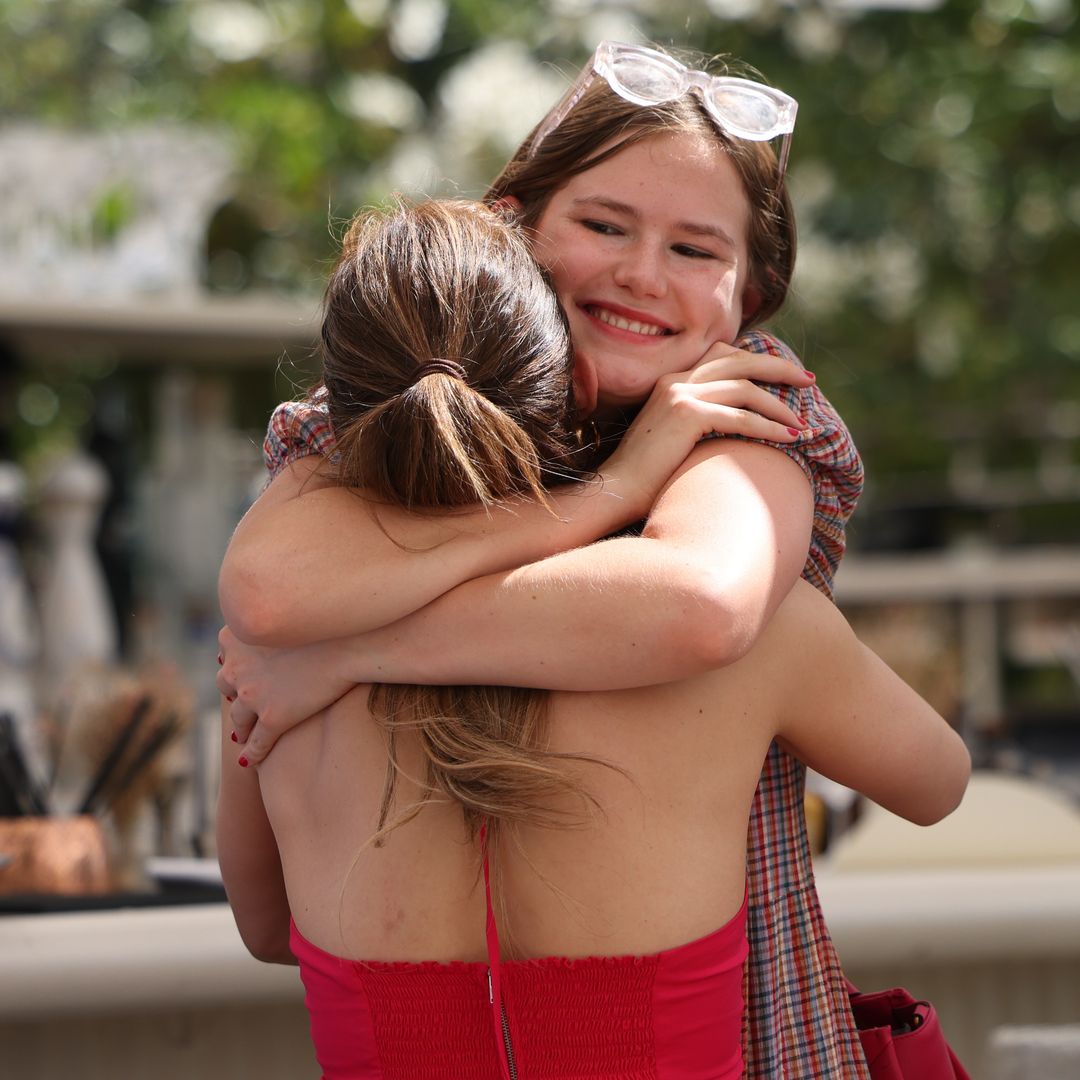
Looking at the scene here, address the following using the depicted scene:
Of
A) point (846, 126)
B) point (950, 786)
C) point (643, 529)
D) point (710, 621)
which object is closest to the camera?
point (710, 621)

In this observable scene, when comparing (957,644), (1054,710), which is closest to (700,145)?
(1054,710)

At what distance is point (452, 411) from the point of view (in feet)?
3.03

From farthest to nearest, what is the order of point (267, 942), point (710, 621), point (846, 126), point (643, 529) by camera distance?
point (846, 126) < point (267, 942) < point (643, 529) < point (710, 621)

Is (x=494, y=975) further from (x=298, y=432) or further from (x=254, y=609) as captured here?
(x=298, y=432)

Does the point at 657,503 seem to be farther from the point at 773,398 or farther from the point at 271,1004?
the point at 271,1004

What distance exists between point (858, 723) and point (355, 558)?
392mm

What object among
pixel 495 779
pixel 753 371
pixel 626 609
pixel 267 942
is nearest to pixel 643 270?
pixel 753 371

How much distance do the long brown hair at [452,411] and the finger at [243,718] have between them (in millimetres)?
131

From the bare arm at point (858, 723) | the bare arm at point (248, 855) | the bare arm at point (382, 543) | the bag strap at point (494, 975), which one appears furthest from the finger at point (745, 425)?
the bare arm at point (248, 855)

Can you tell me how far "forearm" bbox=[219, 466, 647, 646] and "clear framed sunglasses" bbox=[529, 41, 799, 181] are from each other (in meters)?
0.40

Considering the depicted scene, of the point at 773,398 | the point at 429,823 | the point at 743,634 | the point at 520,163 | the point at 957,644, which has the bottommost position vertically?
the point at 957,644

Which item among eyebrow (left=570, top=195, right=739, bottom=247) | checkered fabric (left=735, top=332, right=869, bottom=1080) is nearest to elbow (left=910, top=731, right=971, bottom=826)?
checkered fabric (left=735, top=332, right=869, bottom=1080)

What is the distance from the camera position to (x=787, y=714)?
103cm

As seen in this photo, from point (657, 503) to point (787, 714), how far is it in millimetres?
181
